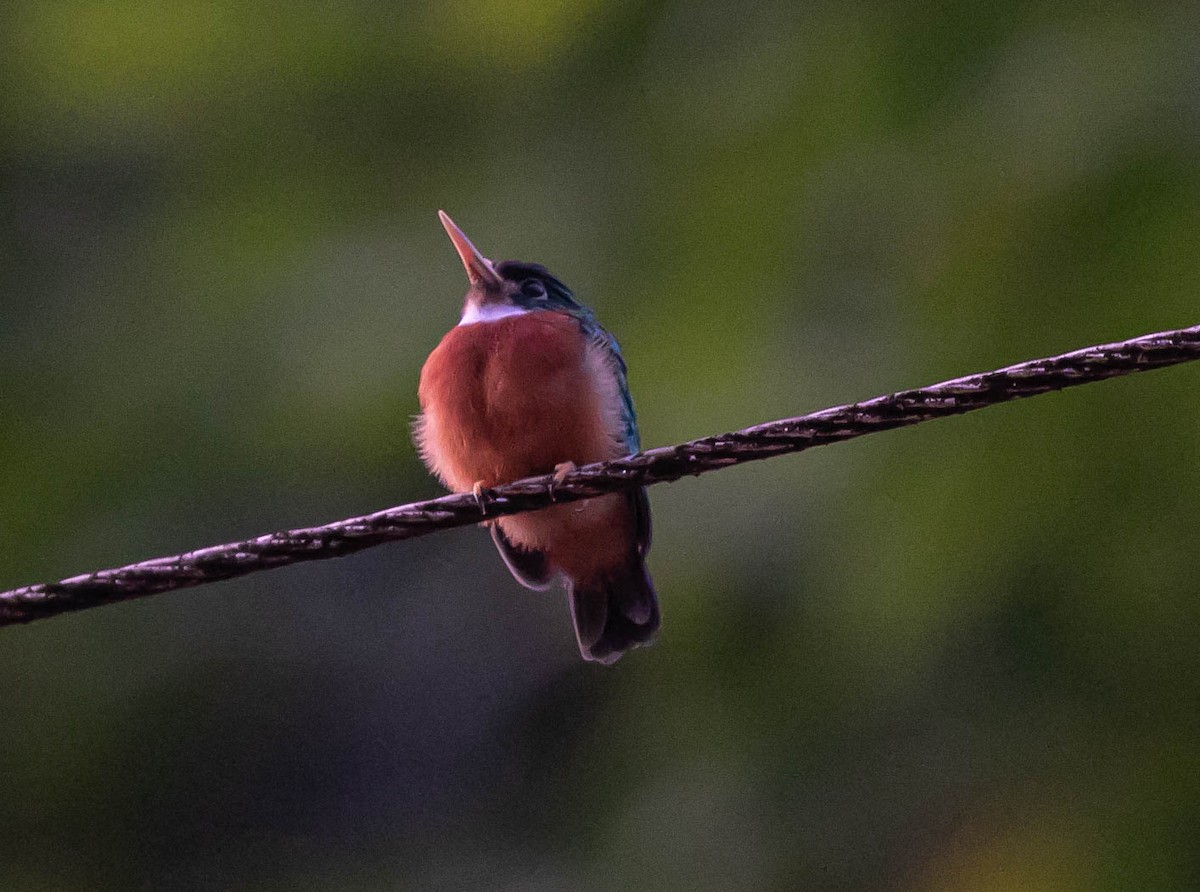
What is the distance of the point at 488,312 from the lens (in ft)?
15.1

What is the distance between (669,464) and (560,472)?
2.82ft

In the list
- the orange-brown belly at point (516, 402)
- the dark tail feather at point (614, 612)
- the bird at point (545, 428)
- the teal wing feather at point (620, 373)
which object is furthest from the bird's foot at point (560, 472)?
the dark tail feather at point (614, 612)

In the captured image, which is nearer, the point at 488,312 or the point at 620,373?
the point at 620,373

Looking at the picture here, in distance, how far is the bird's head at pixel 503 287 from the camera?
466cm

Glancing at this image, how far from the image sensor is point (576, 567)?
4625 mm

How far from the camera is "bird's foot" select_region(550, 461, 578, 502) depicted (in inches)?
106

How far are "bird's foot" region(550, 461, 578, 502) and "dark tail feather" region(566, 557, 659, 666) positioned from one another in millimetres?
706

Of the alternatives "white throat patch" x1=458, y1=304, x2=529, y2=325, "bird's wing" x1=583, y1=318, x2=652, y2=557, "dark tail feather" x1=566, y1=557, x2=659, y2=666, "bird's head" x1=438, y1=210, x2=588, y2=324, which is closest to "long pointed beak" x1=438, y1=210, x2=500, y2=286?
"bird's head" x1=438, y1=210, x2=588, y2=324

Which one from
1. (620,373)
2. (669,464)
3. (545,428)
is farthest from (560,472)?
(620,373)

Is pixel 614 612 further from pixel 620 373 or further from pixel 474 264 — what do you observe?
pixel 474 264

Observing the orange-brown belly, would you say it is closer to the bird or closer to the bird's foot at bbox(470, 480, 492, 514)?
the bird

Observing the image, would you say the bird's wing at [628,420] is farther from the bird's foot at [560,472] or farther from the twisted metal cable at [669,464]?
the twisted metal cable at [669,464]

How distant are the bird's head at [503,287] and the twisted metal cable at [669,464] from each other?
6.83 feet

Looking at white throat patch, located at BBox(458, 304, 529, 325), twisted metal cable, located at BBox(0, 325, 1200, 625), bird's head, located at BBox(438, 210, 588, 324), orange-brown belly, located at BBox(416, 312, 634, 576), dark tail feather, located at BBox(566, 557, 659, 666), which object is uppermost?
bird's head, located at BBox(438, 210, 588, 324)
